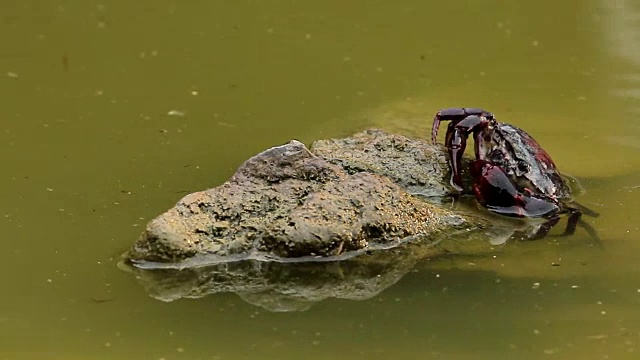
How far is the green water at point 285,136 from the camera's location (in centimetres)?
274

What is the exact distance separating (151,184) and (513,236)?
4.73 feet

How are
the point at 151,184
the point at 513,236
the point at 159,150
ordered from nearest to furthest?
the point at 513,236, the point at 151,184, the point at 159,150

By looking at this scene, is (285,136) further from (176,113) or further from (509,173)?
(509,173)

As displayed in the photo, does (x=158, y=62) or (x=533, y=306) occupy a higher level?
(x=158, y=62)

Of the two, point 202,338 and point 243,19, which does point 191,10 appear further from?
point 202,338

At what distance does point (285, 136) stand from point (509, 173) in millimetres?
1130

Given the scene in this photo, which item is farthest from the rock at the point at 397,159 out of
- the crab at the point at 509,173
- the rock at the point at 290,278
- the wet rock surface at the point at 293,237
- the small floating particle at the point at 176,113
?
the small floating particle at the point at 176,113

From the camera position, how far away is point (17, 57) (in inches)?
211

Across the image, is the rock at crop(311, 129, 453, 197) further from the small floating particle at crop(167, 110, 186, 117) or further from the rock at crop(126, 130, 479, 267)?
the small floating particle at crop(167, 110, 186, 117)

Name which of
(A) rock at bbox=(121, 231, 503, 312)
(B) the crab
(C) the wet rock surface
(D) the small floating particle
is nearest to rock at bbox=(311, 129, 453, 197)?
(B) the crab

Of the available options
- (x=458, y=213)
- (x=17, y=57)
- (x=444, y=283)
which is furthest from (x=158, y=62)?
(x=444, y=283)

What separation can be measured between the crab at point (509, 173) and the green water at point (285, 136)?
6.3 inches

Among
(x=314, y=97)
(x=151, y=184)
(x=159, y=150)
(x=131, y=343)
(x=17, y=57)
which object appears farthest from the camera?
(x=17, y=57)

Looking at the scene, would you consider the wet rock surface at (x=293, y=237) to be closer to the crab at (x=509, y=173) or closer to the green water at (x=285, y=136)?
the green water at (x=285, y=136)
